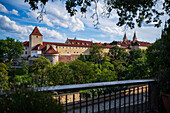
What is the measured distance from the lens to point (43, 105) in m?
0.96

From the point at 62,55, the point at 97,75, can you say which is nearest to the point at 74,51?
the point at 62,55

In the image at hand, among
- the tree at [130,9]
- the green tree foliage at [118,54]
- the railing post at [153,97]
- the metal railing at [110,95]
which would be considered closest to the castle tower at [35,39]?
the green tree foliage at [118,54]

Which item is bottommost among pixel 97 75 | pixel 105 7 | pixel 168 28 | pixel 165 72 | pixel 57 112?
pixel 97 75

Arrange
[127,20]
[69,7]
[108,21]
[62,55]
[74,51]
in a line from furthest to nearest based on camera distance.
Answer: [74,51] < [62,55] < [108,21] < [127,20] < [69,7]

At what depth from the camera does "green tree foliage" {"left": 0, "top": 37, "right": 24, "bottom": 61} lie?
69.8ft

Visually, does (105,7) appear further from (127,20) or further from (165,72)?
(165,72)

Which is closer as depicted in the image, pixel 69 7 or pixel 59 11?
pixel 69 7

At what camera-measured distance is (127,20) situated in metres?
2.18

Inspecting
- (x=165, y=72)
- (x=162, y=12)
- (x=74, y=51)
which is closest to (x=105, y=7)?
(x=162, y=12)

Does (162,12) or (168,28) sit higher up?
(162,12)

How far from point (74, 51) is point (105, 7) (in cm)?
3511

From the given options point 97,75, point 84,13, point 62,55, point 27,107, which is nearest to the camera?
point 27,107

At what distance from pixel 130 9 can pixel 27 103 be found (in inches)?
76.2

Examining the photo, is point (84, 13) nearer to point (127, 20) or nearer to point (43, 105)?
point (127, 20)
